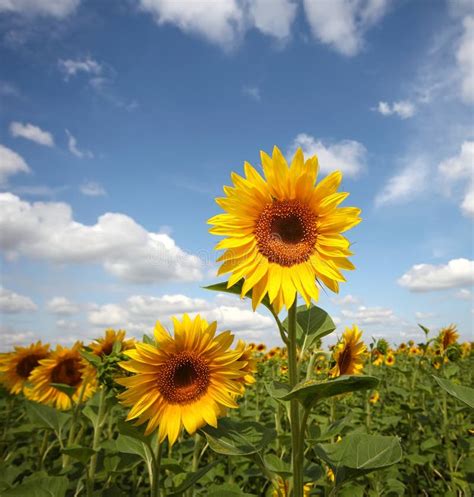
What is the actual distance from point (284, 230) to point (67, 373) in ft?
10.7

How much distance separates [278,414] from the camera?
15.9 ft

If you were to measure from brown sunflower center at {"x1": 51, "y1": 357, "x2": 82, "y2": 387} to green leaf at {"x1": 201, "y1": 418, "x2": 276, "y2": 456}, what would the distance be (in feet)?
8.79

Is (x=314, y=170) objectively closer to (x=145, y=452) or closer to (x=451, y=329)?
(x=145, y=452)

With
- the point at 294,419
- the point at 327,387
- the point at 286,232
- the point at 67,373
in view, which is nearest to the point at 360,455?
the point at 294,419

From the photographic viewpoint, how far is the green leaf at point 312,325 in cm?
229

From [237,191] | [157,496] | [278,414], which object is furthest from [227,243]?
[278,414]

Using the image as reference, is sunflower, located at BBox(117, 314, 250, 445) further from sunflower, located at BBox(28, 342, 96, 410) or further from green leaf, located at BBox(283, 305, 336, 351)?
sunflower, located at BBox(28, 342, 96, 410)

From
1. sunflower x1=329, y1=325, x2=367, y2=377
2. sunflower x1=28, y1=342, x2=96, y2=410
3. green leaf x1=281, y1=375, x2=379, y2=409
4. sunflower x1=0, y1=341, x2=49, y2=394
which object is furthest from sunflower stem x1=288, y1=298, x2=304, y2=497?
sunflower x1=0, y1=341, x2=49, y2=394

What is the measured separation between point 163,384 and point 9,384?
361 centimetres

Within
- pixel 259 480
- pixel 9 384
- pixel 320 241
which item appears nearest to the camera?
pixel 320 241

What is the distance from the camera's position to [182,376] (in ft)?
8.12

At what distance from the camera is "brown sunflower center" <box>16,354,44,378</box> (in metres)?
4.97

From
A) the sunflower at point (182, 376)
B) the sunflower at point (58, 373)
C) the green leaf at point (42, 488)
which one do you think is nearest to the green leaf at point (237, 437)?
the sunflower at point (182, 376)

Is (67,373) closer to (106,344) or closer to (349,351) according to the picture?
(106,344)
